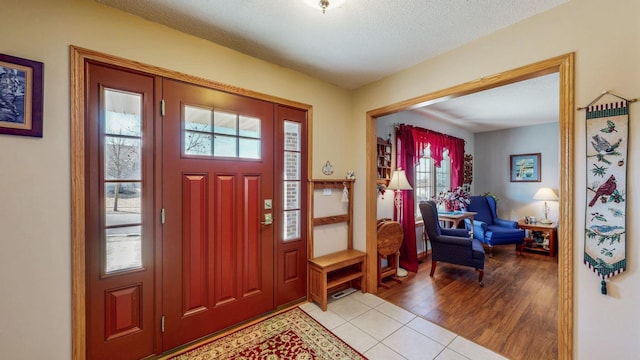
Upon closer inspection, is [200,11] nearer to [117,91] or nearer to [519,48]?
[117,91]

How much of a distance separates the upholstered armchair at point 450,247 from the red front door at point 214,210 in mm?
2174

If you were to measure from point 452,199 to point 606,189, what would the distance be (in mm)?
3179

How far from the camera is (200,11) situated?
65.9 inches

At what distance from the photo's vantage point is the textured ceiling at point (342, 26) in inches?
63.5

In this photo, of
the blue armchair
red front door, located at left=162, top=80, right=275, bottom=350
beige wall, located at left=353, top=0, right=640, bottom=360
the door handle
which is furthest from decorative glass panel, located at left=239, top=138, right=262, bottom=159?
the blue armchair

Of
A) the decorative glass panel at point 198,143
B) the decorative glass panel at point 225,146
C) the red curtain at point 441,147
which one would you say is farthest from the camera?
the red curtain at point 441,147

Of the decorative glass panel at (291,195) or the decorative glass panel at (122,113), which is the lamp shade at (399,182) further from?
the decorative glass panel at (122,113)

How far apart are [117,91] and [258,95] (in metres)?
1.04

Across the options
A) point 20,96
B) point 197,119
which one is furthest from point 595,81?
point 20,96

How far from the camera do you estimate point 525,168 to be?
5105 mm

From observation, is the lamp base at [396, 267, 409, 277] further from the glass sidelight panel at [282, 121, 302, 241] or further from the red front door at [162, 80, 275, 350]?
the red front door at [162, 80, 275, 350]

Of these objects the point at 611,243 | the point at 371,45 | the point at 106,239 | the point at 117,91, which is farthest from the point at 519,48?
the point at 106,239

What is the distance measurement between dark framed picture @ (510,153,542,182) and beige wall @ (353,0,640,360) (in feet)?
14.4

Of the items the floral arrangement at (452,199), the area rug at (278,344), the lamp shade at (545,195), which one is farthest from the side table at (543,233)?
the area rug at (278,344)
